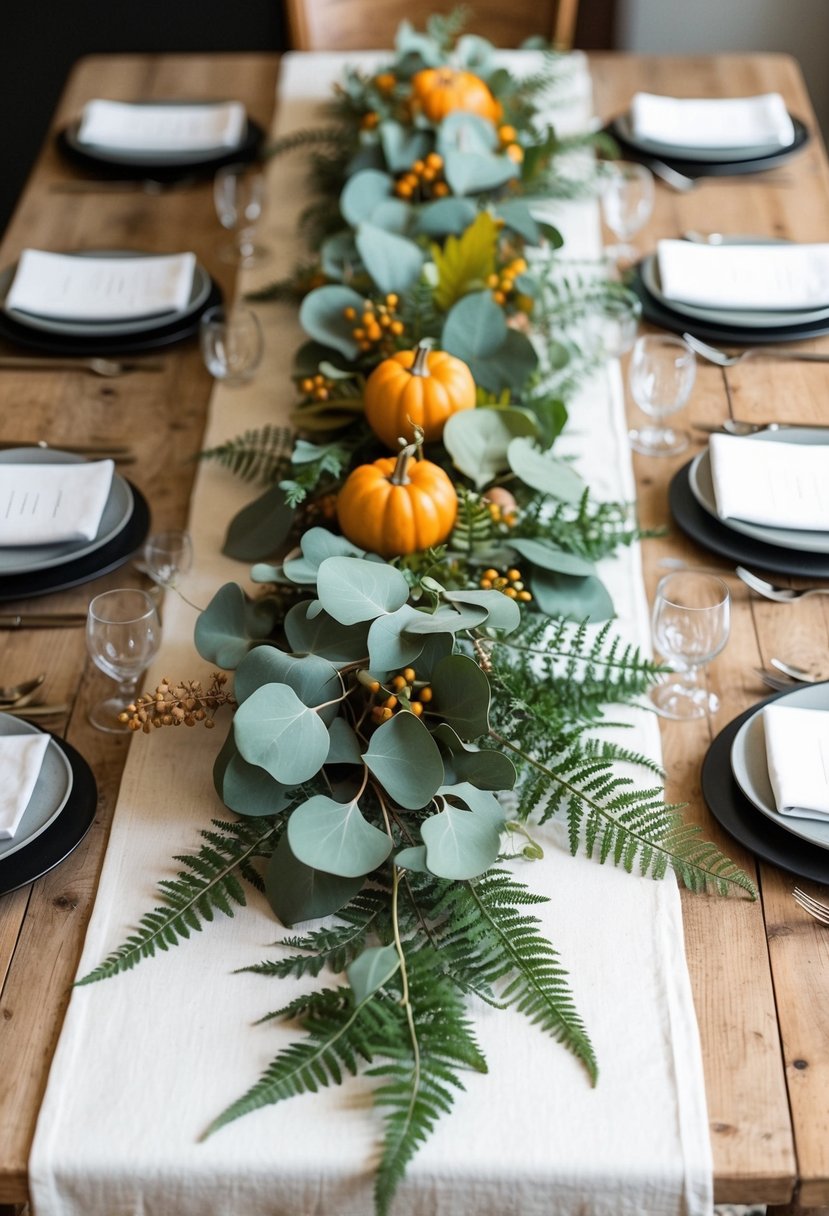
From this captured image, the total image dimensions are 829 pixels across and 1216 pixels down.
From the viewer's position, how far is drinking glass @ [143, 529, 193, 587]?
146 cm

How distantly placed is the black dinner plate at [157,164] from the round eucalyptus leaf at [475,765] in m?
1.50

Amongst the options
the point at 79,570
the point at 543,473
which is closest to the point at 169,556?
the point at 79,570

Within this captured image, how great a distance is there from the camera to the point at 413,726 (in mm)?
1096

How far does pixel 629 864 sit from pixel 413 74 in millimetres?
1583

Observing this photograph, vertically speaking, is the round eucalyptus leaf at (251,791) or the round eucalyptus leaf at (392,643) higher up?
the round eucalyptus leaf at (392,643)

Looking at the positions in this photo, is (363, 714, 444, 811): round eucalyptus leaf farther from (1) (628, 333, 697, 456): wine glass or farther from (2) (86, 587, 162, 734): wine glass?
(1) (628, 333, 697, 456): wine glass

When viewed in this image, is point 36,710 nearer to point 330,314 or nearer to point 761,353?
point 330,314

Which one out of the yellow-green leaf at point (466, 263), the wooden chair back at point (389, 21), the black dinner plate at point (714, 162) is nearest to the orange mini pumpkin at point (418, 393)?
the yellow-green leaf at point (466, 263)

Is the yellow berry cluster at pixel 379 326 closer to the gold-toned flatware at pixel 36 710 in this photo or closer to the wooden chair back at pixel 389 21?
the gold-toned flatware at pixel 36 710

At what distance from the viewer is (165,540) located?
57.8 inches

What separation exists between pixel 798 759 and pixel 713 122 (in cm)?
150

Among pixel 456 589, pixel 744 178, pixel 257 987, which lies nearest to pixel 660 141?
pixel 744 178

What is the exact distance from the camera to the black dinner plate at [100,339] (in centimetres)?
185

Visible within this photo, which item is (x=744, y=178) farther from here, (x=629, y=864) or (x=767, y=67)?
(x=629, y=864)
